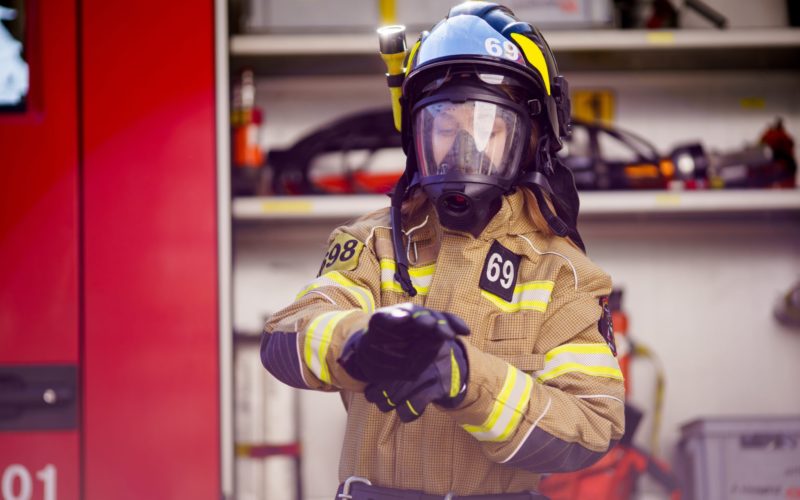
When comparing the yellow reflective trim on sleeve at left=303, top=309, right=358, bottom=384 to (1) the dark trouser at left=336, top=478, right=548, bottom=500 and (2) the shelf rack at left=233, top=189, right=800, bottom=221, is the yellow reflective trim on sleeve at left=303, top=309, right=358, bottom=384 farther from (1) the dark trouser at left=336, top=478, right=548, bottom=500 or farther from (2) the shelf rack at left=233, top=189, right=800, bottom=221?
(2) the shelf rack at left=233, top=189, right=800, bottom=221

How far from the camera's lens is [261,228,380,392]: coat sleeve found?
1209 mm

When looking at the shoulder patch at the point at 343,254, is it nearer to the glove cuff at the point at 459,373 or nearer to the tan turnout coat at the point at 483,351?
the tan turnout coat at the point at 483,351

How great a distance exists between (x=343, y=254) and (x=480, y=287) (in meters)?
0.22

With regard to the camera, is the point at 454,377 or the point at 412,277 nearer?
the point at 454,377

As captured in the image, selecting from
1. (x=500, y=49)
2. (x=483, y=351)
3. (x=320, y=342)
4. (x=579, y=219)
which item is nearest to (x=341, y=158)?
(x=579, y=219)

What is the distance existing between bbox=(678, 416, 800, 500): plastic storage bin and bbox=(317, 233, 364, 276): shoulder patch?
1.64 m

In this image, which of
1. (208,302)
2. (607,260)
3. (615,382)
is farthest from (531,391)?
(607,260)

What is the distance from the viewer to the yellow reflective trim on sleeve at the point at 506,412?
3.99 feet

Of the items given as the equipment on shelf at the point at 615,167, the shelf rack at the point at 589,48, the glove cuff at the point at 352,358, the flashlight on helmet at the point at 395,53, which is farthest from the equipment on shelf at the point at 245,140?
the glove cuff at the point at 352,358

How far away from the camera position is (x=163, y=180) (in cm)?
252

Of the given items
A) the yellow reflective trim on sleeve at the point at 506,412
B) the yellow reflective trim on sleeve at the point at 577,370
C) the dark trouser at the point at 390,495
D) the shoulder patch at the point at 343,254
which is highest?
the shoulder patch at the point at 343,254

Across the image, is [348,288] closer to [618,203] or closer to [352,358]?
[352,358]

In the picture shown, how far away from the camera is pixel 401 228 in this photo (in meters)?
1.47

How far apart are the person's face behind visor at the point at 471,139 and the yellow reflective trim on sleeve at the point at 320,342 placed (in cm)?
30
